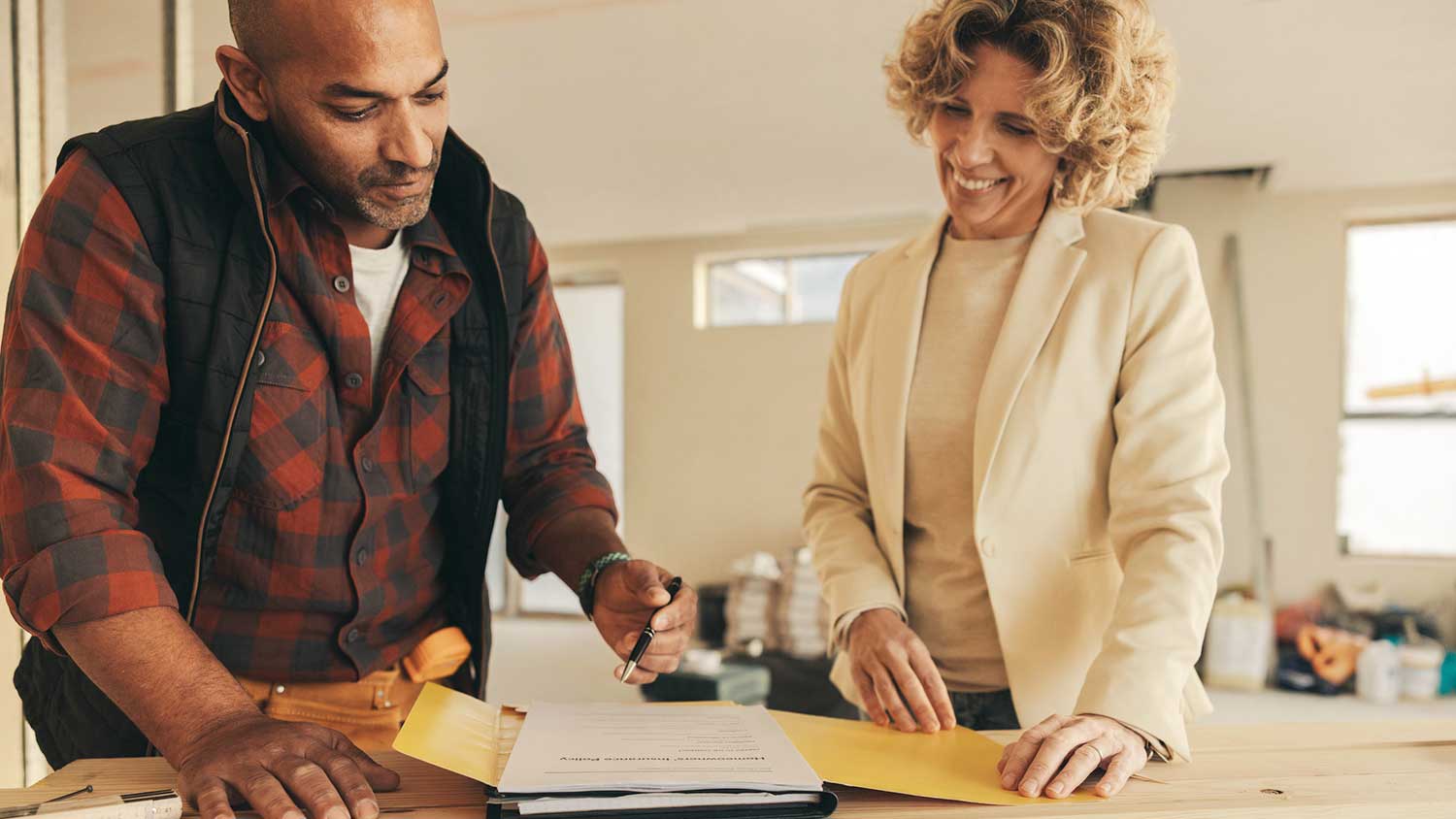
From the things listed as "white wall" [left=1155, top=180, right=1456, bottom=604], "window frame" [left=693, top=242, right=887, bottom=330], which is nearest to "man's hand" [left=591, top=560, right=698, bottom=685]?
"white wall" [left=1155, top=180, right=1456, bottom=604]

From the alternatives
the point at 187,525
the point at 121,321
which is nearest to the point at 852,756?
the point at 187,525

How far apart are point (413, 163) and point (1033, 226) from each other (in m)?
0.84

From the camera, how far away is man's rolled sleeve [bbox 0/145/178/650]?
917 mm

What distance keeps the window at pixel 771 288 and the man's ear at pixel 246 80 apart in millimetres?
6759

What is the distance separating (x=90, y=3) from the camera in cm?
304

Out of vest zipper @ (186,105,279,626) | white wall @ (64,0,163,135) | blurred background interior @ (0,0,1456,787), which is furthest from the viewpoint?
blurred background interior @ (0,0,1456,787)

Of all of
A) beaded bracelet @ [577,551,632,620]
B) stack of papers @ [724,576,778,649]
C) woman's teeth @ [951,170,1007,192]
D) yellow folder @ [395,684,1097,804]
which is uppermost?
woman's teeth @ [951,170,1007,192]

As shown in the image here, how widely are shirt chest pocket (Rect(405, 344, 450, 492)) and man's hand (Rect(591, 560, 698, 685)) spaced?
0.81 ft

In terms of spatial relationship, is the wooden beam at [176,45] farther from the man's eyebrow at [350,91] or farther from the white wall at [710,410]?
the white wall at [710,410]

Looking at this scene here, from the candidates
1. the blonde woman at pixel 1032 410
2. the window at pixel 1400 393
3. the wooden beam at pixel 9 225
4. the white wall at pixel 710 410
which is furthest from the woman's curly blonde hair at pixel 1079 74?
the window at pixel 1400 393

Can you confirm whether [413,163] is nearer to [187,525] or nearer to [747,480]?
[187,525]

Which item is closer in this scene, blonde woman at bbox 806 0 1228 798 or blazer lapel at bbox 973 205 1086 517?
blonde woman at bbox 806 0 1228 798

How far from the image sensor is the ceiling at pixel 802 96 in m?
4.05

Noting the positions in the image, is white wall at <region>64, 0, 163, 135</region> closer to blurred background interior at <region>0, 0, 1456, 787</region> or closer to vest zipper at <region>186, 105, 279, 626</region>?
blurred background interior at <region>0, 0, 1456, 787</region>
